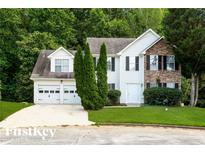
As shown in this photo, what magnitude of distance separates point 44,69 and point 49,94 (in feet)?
7.60

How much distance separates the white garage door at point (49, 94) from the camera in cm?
Result: 2170

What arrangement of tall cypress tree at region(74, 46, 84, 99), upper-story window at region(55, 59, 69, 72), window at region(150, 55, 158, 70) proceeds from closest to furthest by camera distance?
tall cypress tree at region(74, 46, 84, 99) < window at region(150, 55, 158, 70) < upper-story window at region(55, 59, 69, 72)

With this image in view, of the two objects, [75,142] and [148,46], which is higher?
[148,46]

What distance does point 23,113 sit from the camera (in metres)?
20.0

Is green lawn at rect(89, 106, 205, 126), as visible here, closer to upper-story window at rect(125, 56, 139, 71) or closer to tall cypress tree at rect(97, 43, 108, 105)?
tall cypress tree at rect(97, 43, 108, 105)

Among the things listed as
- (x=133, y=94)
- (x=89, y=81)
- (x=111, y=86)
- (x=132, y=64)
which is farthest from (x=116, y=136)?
(x=132, y=64)

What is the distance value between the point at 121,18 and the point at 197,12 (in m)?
3.91

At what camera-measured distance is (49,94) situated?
22469mm

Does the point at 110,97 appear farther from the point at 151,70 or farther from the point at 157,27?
the point at 157,27

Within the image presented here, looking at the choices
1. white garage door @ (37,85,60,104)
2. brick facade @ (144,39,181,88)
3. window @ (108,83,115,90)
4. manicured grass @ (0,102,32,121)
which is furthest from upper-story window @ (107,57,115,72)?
manicured grass @ (0,102,32,121)

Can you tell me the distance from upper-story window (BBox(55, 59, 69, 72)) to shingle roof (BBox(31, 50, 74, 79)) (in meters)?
0.39

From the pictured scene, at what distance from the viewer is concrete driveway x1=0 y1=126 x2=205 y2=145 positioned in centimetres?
1458
